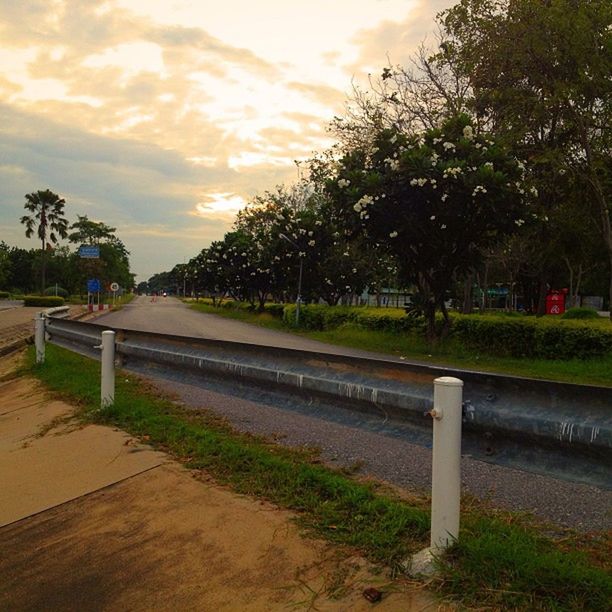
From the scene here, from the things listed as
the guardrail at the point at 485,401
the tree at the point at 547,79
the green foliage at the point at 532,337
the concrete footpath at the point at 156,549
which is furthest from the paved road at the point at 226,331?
the tree at the point at 547,79

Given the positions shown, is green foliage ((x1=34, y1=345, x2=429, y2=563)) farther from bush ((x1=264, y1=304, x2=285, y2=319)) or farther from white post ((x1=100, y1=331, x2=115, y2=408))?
bush ((x1=264, y1=304, x2=285, y2=319))

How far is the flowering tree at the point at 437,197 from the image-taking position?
14.8 metres

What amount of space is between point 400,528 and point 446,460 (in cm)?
69

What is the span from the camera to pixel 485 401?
2.66 metres

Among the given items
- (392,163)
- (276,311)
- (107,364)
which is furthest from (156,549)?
(276,311)

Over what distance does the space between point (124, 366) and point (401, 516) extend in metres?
3.86

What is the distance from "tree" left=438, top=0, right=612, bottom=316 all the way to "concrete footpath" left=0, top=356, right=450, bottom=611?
48.3ft

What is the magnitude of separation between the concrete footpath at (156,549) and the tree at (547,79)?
14730 millimetres

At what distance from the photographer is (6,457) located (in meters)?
5.48

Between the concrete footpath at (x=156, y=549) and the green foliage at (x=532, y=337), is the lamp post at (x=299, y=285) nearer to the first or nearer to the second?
the green foliage at (x=532, y=337)

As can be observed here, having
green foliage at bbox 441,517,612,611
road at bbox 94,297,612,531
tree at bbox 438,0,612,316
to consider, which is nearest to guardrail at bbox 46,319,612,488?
road at bbox 94,297,612,531

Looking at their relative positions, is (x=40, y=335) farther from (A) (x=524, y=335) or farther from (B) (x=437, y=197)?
(A) (x=524, y=335)

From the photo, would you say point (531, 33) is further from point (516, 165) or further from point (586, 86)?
point (516, 165)

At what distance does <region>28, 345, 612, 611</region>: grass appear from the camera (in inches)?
96.5
